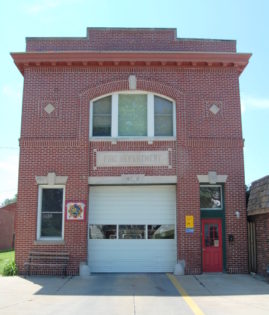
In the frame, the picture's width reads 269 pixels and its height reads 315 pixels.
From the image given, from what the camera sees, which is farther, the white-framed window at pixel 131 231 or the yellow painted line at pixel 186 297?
the white-framed window at pixel 131 231

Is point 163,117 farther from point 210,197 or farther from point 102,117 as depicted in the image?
point 210,197

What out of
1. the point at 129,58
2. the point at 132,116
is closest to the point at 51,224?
the point at 132,116

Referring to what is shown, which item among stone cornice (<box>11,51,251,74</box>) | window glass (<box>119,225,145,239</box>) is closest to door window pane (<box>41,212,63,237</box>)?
window glass (<box>119,225,145,239</box>)

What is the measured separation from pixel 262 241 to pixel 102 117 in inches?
292

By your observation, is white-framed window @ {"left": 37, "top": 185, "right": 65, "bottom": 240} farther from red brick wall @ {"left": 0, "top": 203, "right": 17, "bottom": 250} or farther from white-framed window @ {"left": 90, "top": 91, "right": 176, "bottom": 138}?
red brick wall @ {"left": 0, "top": 203, "right": 17, "bottom": 250}

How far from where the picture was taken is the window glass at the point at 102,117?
14945mm

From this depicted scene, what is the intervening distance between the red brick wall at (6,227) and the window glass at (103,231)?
21556 millimetres

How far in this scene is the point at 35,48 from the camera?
50.5 ft

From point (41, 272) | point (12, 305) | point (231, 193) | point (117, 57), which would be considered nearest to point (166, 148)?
point (231, 193)

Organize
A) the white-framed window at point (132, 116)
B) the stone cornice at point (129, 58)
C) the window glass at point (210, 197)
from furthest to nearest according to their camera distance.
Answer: the white-framed window at point (132, 116) → the stone cornice at point (129, 58) → the window glass at point (210, 197)

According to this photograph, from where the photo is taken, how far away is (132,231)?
14.5 meters

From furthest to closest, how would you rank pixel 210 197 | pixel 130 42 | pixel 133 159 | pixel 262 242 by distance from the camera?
1. pixel 130 42
2. pixel 210 197
3. pixel 133 159
4. pixel 262 242

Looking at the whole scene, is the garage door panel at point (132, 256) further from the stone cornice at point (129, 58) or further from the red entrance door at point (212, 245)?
the stone cornice at point (129, 58)

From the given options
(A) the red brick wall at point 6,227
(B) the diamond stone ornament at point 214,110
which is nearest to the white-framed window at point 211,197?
(B) the diamond stone ornament at point 214,110
